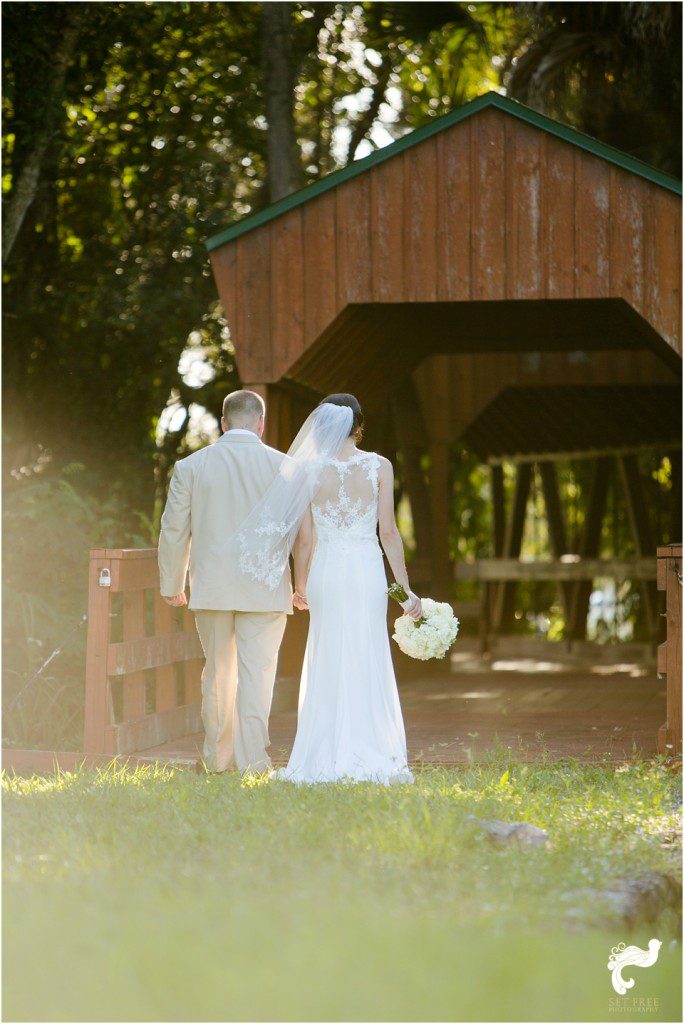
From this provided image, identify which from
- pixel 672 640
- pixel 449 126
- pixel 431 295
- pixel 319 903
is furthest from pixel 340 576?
pixel 449 126

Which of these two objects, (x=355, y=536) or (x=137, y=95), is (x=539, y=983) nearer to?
(x=355, y=536)

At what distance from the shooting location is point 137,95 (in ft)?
46.9

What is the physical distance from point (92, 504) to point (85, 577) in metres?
1.30

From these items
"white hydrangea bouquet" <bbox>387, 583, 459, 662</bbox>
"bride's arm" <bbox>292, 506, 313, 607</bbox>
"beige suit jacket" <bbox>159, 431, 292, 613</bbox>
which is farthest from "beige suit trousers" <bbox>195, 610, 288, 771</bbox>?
"white hydrangea bouquet" <bbox>387, 583, 459, 662</bbox>

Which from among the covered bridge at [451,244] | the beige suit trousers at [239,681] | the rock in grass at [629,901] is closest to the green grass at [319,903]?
the rock in grass at [629,901]

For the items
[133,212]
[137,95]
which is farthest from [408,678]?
[137,95]

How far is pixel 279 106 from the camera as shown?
13125mm

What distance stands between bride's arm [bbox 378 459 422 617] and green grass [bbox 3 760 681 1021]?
1.07 meters

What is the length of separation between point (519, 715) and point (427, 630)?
2.91 metres

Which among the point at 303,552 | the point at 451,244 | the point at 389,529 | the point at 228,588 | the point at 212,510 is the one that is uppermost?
the point at 451,244

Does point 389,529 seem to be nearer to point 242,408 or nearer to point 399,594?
point 399,594

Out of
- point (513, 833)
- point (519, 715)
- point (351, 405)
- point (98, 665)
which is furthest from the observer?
point (519, 715)

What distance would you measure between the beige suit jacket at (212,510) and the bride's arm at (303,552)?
22 centimetres

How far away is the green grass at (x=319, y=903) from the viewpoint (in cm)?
354
